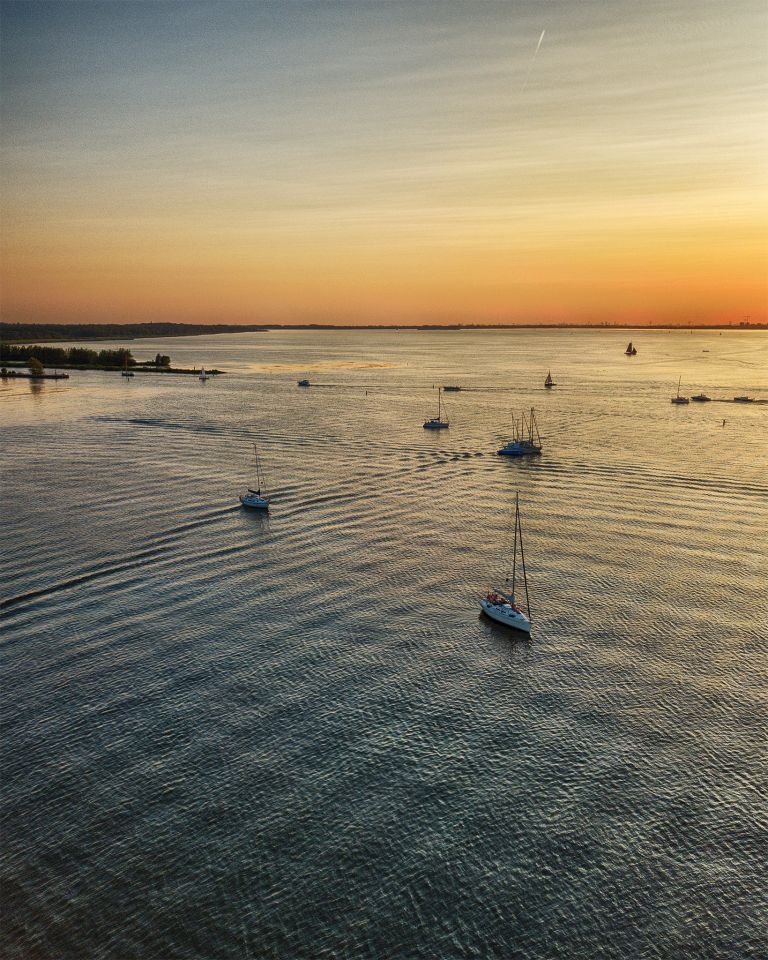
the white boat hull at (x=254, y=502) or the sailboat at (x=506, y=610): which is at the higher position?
the white boat hull at (x=254, y=502)

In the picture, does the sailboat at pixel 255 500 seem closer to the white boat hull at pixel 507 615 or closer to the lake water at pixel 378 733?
the lake water at pixel 378 733

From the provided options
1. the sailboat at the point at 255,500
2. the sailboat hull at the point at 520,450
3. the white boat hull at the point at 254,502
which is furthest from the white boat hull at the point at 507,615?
the sailboat hull at the point at 520,450

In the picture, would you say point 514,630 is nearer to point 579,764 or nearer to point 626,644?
point 626,644

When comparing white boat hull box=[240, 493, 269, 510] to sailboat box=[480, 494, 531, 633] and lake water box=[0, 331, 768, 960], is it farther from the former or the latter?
sailboat box=[480, 494, 531, 633]

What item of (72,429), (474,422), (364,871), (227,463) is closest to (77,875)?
(364,871)

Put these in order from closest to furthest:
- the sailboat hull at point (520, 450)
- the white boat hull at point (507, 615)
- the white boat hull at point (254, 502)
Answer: the white boat hull at point (507, 615) → the white boat hull at point (254, 502) → the sailboat hull at point (520, 450)

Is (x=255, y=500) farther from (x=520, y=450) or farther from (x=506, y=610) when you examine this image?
(x=520, y=450)
